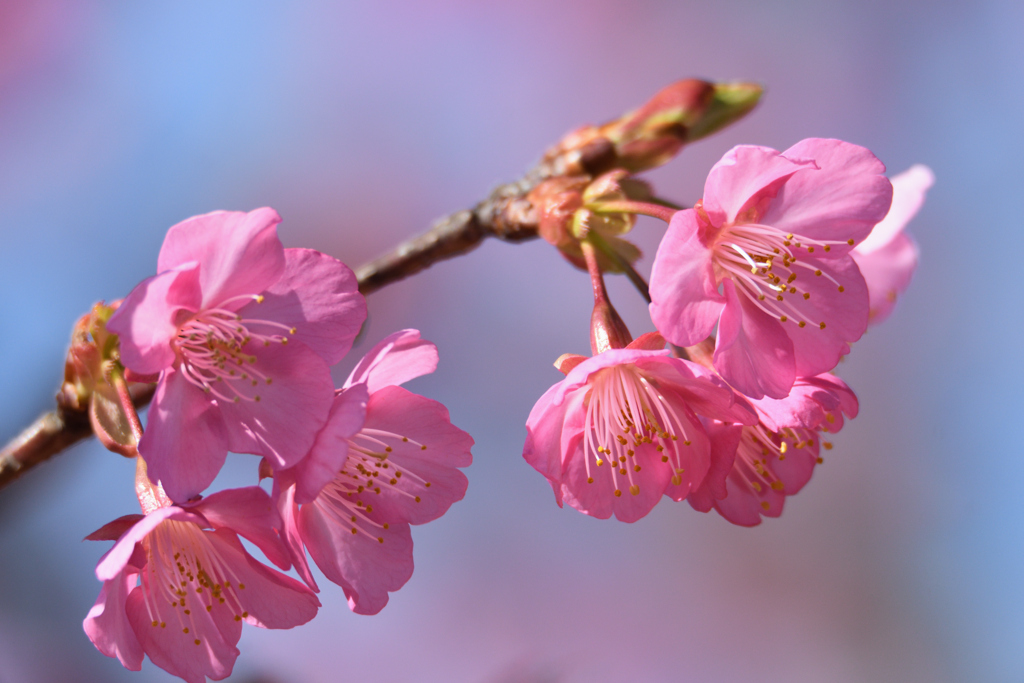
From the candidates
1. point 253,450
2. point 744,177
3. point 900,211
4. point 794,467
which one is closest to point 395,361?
point 253,450

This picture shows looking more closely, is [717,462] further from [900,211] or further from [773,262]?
[900,211]

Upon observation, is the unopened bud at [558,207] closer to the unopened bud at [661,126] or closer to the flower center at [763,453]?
the unopened bud at [661,126]

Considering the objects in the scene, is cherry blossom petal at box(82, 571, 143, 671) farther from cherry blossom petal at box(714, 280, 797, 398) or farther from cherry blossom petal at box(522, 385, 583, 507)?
cherry blossom petal at box(714, 280, 797, 398)

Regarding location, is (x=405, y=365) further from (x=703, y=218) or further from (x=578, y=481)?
(x=703, y=218)

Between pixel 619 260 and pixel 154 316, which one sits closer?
pixel 154 316

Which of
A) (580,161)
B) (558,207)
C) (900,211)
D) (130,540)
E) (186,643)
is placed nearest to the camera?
Answer: (130,540)

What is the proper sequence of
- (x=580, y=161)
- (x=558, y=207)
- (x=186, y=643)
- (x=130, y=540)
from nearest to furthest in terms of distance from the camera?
(x=130, y=540) → (x=186, y=643) → (x=558, y=207) → (x=580, y=161)

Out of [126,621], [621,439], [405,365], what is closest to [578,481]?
[621,439]
